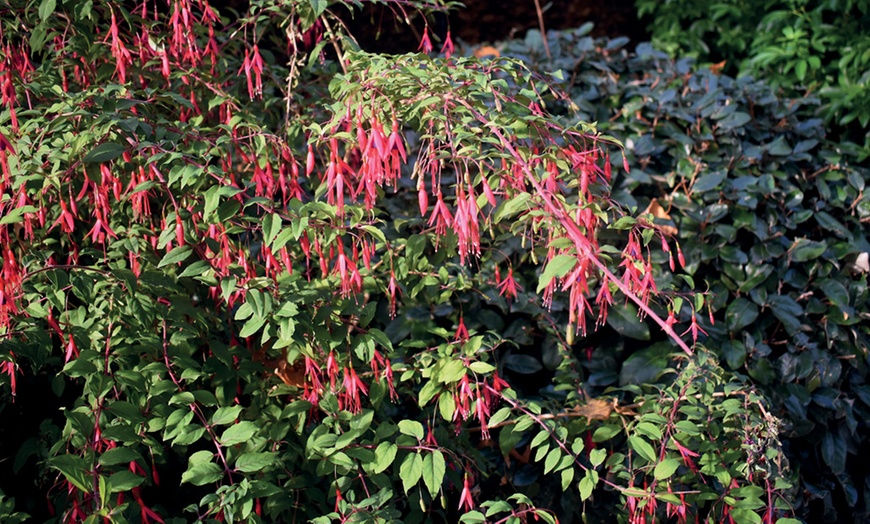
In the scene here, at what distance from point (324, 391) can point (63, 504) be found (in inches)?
19.8

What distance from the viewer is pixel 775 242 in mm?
2402

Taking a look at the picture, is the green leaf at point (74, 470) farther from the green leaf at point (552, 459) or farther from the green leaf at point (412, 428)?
the green leaf at point (552, 459)

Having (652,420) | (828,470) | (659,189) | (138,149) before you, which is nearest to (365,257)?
(138,149)

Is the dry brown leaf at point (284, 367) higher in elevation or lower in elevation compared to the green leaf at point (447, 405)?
lower

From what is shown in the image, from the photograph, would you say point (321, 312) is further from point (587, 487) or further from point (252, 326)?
point (587, 487)

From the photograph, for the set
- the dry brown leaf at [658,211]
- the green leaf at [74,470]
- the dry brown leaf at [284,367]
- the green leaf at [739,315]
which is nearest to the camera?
the green leaf at [74,470]

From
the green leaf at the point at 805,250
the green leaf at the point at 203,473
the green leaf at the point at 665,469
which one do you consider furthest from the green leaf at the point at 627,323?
the green leaf at the point at 203,473

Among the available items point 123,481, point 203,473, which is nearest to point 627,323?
point 203,473

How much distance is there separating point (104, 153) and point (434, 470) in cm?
75

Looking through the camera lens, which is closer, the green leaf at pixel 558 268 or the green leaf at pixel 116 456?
the green leaf at pixel 558 268

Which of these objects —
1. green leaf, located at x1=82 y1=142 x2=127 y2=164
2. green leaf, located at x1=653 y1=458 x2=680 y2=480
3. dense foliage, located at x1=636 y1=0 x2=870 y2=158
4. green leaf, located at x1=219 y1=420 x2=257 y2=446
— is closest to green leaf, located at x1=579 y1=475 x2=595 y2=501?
green leaf, located at x1=653 y1=458 x2=680 y2=480

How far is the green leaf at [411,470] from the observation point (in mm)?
1385

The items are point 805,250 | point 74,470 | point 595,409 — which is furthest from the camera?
point 805,250

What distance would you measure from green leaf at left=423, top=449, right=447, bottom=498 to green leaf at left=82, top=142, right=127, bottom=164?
715mm
